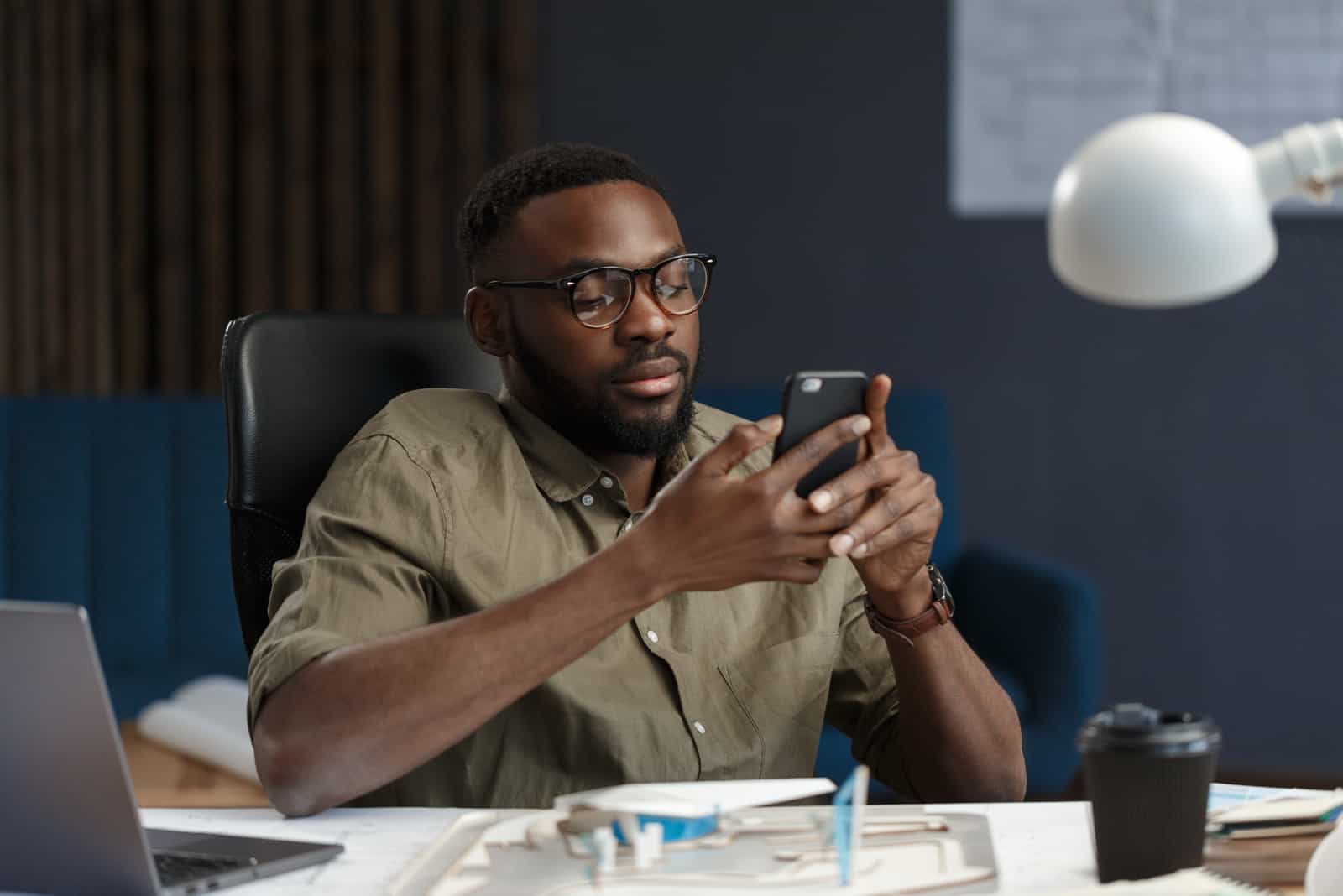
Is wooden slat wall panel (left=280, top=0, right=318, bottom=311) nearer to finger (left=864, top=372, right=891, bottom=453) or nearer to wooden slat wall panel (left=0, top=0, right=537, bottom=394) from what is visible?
wooden slat wall panel (left=0, top=0, right=537, bottom=394)

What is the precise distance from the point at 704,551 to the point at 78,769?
18.8 inches

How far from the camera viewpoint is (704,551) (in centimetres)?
116

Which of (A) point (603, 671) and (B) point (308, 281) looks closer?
(A) point (603, 671)

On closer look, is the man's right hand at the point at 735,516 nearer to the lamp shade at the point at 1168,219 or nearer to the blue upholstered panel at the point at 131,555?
the lamp shade at the point at 1168,219

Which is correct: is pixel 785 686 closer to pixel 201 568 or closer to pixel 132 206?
pixel 201 568

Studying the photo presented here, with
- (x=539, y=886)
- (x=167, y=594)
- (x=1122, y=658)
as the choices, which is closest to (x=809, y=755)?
(x=539, y=886)

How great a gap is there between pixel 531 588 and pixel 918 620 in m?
0.34

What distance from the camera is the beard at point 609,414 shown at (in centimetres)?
142

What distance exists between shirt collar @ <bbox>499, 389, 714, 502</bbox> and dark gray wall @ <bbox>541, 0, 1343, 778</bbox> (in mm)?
2059

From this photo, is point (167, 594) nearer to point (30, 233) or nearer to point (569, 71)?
point (30, 233)

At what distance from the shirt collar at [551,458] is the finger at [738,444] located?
1.04ft

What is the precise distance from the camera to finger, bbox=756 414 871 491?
115 cm

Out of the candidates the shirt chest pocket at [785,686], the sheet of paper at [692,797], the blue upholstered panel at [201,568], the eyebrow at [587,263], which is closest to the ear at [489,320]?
the eyebrow at [587,263]

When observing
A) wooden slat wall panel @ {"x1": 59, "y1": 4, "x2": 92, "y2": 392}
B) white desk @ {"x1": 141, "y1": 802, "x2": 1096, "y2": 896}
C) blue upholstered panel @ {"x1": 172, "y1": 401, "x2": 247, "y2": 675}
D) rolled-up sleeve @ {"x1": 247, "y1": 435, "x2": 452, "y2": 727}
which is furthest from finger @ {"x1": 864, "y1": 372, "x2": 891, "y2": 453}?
wooden slat wall panel @ {"x1": 59, "y1": 4, "x2": 92, "y2": 392}
